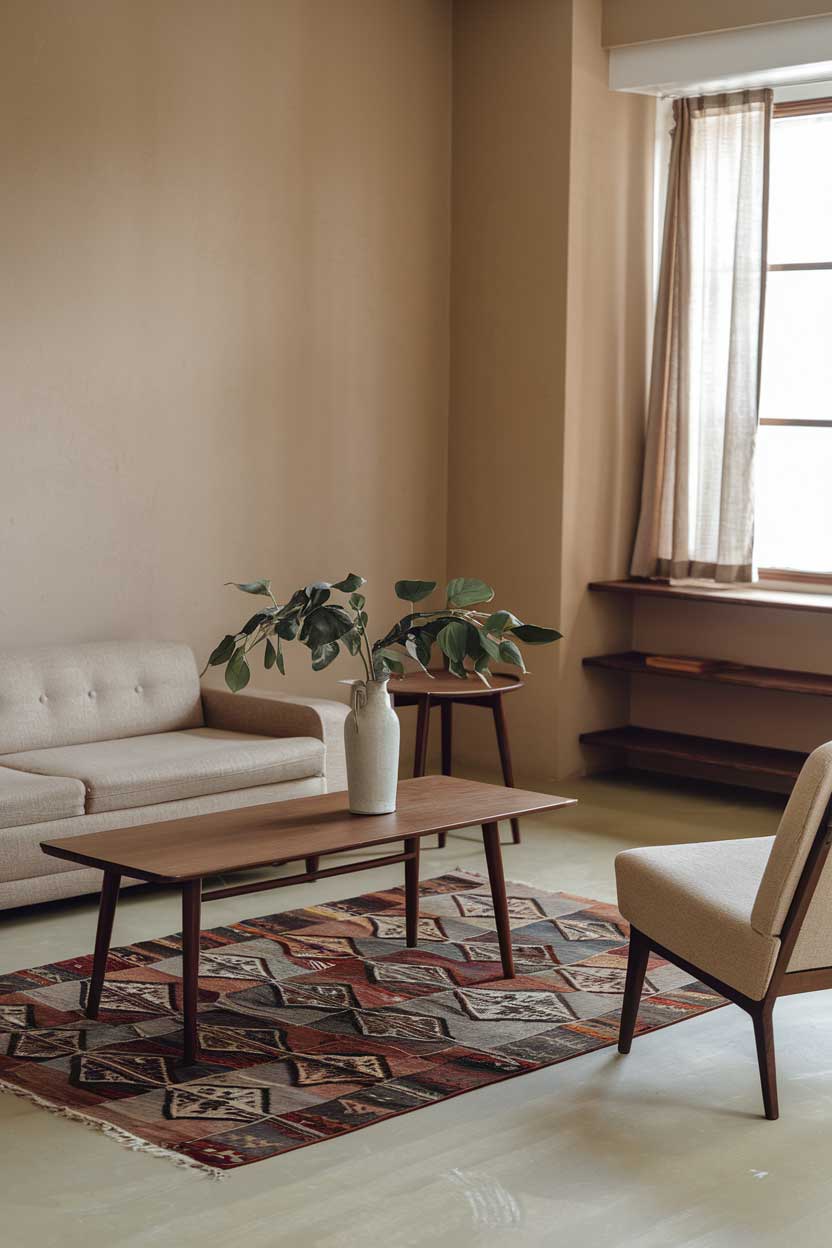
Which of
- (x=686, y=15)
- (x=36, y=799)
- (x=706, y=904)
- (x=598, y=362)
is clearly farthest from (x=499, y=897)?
(x=686, y=15)

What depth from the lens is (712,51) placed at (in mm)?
6301

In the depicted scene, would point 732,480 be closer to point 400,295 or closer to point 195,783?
point 400,295

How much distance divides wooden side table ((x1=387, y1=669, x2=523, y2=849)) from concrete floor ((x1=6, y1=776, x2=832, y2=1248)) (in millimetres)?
1997

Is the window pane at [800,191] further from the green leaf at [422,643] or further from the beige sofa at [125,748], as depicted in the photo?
the green leaf at [422,643]

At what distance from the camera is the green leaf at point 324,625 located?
388 cm

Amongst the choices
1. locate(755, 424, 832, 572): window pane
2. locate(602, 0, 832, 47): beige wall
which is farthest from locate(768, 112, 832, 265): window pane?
locate(755, 424, 832, 572): window pane

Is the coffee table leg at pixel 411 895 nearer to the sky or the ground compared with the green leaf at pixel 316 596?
nearer to the ground

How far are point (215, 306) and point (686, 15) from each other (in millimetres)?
2361

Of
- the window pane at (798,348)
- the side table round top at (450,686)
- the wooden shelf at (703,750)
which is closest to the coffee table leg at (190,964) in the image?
the side table round top at (450,686)

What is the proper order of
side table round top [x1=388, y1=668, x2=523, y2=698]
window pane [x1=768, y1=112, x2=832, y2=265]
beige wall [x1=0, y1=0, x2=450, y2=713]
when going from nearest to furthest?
beige wall [x1=0, y1=0, x2=450, y2=713]
side table round top [x1=388, y1=668, x2=523, y2=698]
window pane [x1=768, y1=112, x2=832, y2=265]

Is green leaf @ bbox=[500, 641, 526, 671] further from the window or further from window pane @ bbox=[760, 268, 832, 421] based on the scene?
window pane @ bbox=[760, 268, 832, 421]

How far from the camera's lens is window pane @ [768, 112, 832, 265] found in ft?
21.3

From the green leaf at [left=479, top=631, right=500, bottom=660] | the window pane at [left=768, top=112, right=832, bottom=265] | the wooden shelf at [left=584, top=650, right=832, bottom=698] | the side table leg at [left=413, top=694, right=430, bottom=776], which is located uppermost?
the window pane at [left=768, top=112, right=832, bottom=265]

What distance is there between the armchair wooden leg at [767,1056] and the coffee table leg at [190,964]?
1.28 metres
